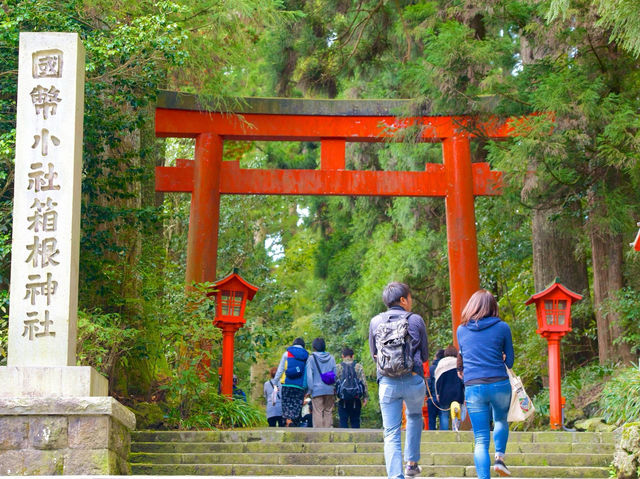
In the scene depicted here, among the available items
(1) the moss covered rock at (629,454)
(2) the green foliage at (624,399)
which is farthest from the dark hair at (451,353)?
(1) the moss covered rock at (629,454)

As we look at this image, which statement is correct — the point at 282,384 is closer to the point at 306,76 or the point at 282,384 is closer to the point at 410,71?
the point at 410,71

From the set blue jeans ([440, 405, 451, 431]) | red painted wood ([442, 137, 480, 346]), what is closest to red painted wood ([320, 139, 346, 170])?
red painted wood ([442, 137, 480, 346])

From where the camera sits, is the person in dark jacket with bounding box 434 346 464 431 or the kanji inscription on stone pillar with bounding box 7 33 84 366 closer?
the kanji inscription on stone pillar with bounding box 7 33 84 366

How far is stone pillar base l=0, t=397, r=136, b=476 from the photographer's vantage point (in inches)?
272

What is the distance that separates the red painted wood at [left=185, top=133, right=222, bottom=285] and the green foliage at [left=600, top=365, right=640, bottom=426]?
5.84 m

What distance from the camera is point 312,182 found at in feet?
44.7

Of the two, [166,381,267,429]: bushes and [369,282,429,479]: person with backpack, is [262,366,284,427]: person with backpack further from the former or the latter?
[369,282,429,479]: person with backpack

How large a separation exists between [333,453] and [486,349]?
3.22 meters

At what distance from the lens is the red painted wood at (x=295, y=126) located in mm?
13484

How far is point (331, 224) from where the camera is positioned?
22016mm

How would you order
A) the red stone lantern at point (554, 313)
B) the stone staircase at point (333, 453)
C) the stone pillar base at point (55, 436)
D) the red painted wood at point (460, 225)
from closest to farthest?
the stone pillar base at point (55, 436)
the stone staircase at point (333, 453)
the red stone lantern at point (554, 313)
the red painted wood at point (460, 225)

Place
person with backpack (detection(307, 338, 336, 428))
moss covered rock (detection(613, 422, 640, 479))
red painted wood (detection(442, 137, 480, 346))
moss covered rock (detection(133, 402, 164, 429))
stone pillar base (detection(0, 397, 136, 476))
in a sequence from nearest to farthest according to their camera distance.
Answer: stone pillar base (detection(0, 397, 136, 476)), moss covered rock (detection(613, 422, 640, 479)), moss covered rock (detection(133, 402, 164, 429)), person with backpack (detection(307, 338, 336, 428)), red painted wood (detection(442, 137, 480, 346))

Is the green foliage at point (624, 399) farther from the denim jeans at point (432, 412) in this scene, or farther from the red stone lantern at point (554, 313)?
the denim jeans at point (432, 412)

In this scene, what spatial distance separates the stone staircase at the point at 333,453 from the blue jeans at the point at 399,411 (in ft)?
8.04
